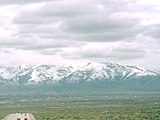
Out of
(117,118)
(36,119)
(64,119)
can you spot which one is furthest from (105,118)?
(36,119)

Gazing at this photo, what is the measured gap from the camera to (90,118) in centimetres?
18038

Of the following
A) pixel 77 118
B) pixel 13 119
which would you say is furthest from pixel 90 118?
pixel 13 119

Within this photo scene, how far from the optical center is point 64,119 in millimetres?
178500

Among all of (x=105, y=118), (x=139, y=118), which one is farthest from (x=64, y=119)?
(x=139, y=118)

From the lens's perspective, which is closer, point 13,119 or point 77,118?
point 13,119

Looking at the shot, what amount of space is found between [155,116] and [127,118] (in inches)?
474

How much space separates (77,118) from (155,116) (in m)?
33.2

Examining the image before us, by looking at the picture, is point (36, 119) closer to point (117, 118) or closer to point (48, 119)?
point (48, 119)

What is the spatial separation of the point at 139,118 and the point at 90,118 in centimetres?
2128

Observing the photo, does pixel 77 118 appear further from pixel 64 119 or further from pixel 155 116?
pixel 155 116

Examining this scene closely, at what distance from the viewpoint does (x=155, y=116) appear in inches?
6983

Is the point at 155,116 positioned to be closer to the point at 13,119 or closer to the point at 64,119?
the point at 64,119

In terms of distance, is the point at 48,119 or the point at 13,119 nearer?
the point at 13,119

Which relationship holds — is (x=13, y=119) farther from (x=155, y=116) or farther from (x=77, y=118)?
(x=155, y=116)
